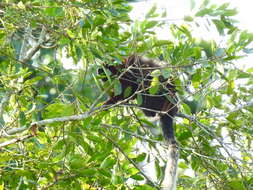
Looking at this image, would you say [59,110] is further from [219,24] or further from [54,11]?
[219,24]

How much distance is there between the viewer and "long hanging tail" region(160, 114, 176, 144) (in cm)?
388

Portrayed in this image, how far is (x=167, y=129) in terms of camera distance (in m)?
4.04

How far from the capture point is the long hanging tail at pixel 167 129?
12.7 ft

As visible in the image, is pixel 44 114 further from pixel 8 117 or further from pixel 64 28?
pixel 64 28

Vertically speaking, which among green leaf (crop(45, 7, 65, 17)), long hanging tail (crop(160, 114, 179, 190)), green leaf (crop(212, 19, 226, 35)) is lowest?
long hanging tail (crop(160, 114, 179, 190))

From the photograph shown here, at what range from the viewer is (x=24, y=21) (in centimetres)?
318

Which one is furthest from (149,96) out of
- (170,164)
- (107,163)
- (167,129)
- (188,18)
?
(188,18)

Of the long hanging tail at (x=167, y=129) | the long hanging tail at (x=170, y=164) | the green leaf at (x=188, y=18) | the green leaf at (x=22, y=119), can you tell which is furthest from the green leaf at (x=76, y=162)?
the green leaf at (x=188, y=18)

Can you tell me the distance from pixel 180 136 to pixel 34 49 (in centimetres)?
149

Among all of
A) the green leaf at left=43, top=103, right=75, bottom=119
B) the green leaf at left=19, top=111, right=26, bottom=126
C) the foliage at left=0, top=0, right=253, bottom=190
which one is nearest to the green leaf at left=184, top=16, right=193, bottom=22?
the foliage at left=0, top=0, right=253, bottom=190

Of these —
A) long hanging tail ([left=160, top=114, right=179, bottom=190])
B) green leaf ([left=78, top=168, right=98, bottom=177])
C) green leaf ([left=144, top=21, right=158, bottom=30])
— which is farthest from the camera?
long hanging tail ([left=160, top=114, right=179, bottom=190])

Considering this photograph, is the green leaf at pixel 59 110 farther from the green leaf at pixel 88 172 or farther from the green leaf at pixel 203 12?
the green leaf at pixel 203 12

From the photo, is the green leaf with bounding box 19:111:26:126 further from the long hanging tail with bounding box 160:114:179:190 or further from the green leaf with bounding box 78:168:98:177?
the long hanging tail with bounding box 160:114:179:190

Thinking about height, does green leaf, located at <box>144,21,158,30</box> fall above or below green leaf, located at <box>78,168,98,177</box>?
above
